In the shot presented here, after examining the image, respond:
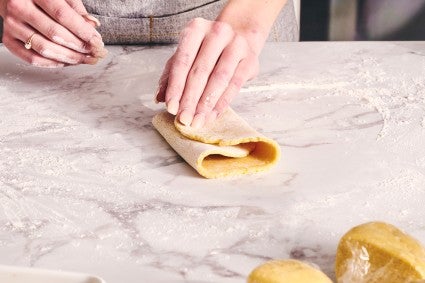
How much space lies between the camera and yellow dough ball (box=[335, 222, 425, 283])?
0.74m

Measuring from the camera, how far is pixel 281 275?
72 centimetres

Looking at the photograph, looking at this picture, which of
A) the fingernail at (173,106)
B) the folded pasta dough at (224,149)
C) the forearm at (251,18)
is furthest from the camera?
the forearm at (251,18)

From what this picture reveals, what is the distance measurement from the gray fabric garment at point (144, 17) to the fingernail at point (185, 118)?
0.43 meters

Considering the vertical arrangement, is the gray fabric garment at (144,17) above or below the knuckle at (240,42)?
below

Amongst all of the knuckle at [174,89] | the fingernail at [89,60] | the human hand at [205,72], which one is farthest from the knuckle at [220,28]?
the fingernail at [89,60]

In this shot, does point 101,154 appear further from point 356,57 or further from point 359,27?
point 359,27

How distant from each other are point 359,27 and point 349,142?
1630 millimetres

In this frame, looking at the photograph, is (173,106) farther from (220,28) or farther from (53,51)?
(53,51)

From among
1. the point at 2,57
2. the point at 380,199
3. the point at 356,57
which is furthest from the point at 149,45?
the point at 380,199

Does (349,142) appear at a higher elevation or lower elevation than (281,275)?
lower

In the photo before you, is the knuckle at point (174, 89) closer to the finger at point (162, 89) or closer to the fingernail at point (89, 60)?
the finger at point (162, 89)

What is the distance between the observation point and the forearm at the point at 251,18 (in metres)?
1.29

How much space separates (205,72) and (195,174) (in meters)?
0.20

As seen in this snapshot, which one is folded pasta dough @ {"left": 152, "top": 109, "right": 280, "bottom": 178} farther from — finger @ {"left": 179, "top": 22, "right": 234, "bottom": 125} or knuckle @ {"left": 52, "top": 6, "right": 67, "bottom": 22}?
knuckle @ {"left": 52, "top": 6, "right": 67, "bottom": 22}
